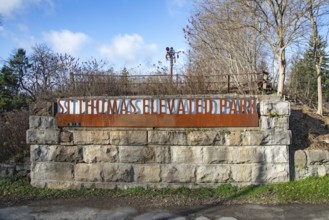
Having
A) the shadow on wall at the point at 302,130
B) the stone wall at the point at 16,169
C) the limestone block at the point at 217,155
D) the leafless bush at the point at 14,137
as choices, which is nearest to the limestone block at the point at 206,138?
the limestone block at the point at 217,155

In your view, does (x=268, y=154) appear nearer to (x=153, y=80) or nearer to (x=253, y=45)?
(x=153, y=80)

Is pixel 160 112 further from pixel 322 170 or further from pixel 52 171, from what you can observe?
pixel 322 170

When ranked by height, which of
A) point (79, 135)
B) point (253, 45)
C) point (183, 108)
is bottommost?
point (79, 135)

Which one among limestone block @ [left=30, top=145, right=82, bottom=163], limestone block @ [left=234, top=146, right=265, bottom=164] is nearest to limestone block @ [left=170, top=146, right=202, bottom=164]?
limestone block @ [left=234, top=146, right=265, bottom=164]

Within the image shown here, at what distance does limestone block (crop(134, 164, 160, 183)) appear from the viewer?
6789 millimetres

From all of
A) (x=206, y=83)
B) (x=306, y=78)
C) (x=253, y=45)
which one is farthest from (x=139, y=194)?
(x=306, y=78)

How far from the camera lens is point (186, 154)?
22.1 ft

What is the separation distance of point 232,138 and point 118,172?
2.37 meters

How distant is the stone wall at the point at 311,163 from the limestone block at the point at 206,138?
155 centimetres

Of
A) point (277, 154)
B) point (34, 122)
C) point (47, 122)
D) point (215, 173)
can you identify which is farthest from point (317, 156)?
point (34, 122)

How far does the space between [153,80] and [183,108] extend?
2018 mm

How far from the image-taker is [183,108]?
6.83 m

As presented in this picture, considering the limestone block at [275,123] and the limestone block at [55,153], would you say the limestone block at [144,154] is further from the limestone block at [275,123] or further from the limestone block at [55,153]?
the limestone block at [275,123]

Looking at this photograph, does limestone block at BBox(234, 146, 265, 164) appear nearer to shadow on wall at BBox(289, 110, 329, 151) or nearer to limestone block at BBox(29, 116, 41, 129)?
shadow on wall at BBox(289, 110, 329, 151)
